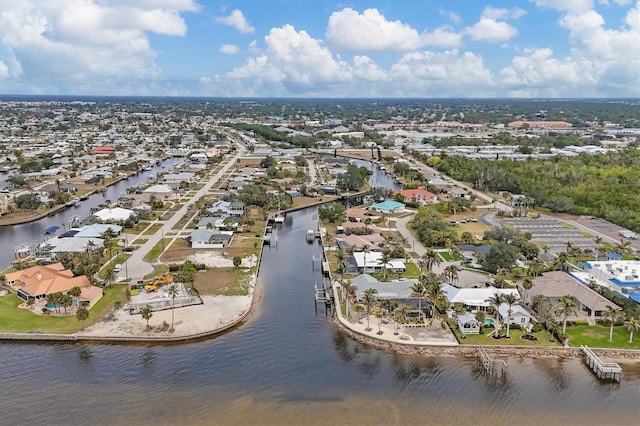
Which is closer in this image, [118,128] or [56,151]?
[56,151]

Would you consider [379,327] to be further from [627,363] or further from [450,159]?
[450,159]

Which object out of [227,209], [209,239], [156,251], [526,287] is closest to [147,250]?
[156,251]

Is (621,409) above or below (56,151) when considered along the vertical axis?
below

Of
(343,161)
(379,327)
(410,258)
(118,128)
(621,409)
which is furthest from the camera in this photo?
(118,128)

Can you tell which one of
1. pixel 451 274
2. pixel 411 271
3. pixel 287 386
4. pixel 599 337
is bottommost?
pixel 287 386

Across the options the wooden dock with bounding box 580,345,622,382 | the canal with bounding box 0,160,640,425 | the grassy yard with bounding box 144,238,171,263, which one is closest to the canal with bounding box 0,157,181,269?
the grassy yard with bounding box 144,238,171,263

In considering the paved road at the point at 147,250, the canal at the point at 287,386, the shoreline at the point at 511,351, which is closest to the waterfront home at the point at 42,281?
the paved road at the point at 147,250

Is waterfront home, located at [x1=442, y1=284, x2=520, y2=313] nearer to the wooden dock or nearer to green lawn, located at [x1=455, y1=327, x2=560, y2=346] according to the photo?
green lawn, located at [x1=455, y1=327, x2=560, y2=346]

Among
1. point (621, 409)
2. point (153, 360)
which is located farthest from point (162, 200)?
point (621, 409)

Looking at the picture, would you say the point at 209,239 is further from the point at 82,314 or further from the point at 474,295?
the point at 474,295
